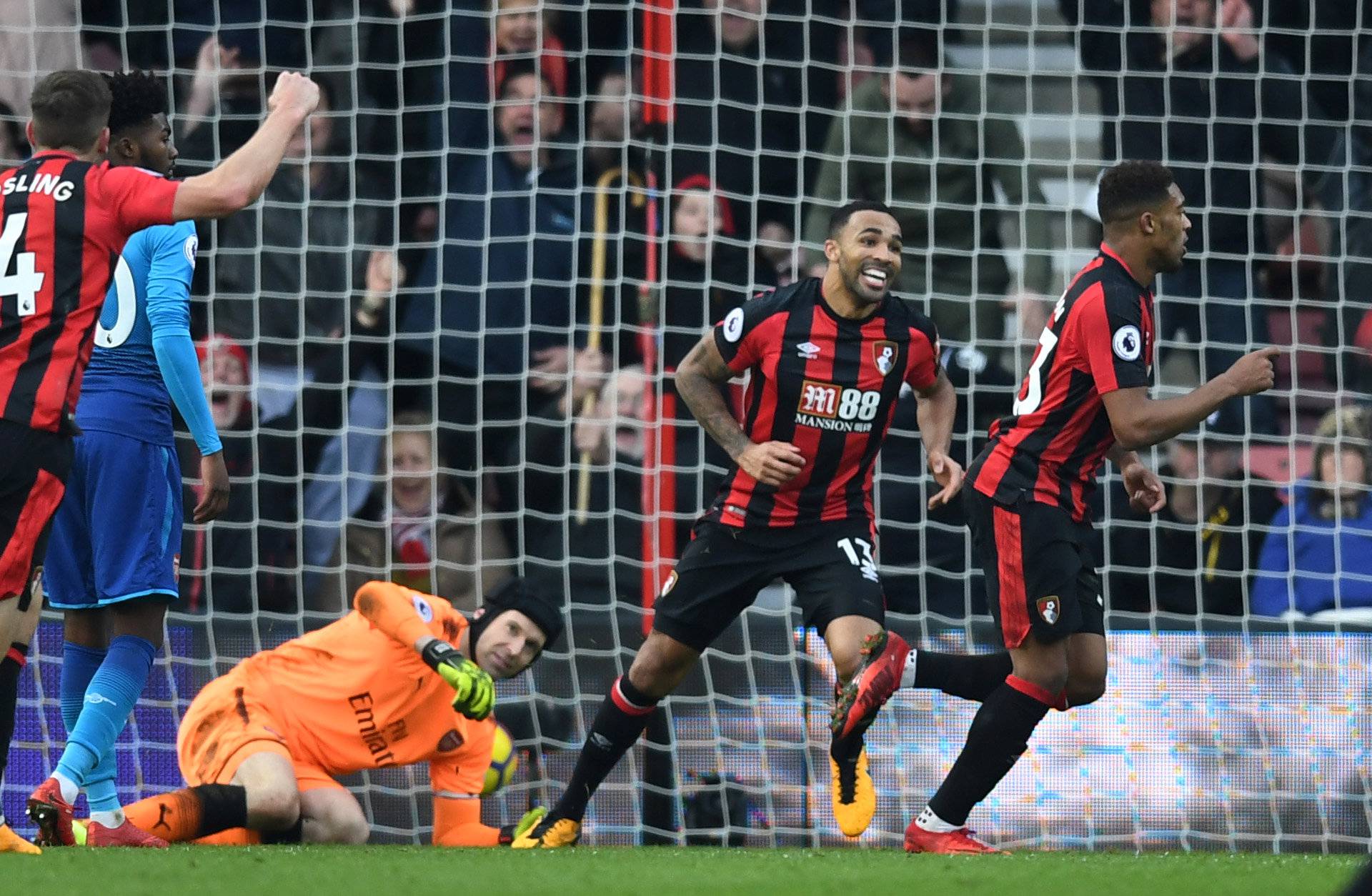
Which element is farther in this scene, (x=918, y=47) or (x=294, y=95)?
(x=918, y=47)

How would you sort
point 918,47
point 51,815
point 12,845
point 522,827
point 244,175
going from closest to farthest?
point 244,175 < point 12,845 < point 51,815 < point 522,827 < point 918,47

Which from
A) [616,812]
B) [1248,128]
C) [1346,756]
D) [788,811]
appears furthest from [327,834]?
[1248,128]

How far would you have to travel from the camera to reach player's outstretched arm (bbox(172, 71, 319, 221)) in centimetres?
395

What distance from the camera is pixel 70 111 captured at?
4.26 metres

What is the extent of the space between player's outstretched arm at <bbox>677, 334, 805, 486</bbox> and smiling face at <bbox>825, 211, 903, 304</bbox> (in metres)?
0.45

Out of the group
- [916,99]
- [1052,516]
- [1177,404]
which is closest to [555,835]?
[1052,516]

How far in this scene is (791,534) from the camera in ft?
17.8

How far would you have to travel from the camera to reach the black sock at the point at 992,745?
193 inches

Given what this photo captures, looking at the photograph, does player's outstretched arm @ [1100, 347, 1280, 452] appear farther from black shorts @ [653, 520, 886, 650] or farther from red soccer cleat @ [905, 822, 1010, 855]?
red soccer cleat @ [905, 822, 1010, 855]

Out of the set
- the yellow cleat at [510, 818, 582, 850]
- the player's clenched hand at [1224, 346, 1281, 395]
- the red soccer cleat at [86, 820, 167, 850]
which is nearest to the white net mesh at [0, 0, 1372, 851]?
the yellow cleat at [510, 818, 582, 850]

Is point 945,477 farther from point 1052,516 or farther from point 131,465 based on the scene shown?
point 131,465

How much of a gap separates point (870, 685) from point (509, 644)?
4.62 feet

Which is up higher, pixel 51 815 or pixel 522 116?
pixel 522 116

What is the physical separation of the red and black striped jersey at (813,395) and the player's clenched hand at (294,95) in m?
1.76
